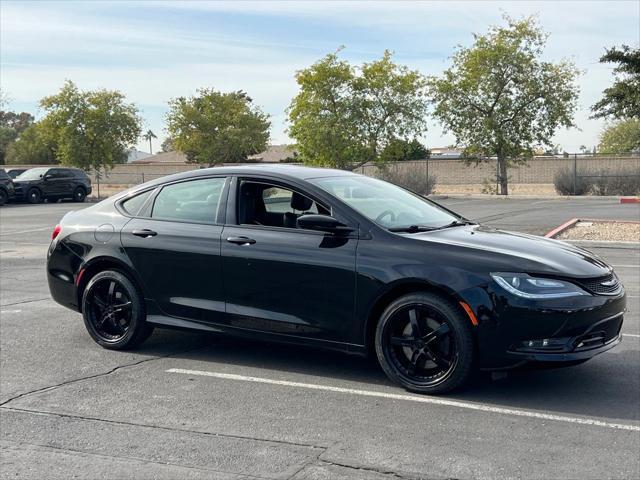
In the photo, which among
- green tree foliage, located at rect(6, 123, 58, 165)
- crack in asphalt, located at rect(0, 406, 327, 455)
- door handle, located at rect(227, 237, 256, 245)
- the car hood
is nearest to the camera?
crack in asphalt, located at rect(0, 406, 327, 455)

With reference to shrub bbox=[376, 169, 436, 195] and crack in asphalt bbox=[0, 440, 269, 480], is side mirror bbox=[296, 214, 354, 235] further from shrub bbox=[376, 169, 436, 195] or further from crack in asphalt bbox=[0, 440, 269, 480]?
shrub bbox=[376, 169, 436, 195]

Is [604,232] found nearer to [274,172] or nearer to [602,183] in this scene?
[274,172]

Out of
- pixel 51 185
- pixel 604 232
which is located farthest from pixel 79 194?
pixel 604 232

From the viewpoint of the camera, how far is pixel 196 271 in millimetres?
6387

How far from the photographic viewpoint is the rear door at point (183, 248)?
634cm

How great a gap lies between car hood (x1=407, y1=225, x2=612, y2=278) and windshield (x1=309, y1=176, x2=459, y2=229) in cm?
28

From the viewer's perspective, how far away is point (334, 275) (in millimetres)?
5766

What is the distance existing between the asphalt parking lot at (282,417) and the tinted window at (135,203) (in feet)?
4.15

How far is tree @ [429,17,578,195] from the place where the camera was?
115 feet

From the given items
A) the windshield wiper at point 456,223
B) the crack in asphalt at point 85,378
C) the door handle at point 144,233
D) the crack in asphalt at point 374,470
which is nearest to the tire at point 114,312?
the crack in asphalt at point 85,378

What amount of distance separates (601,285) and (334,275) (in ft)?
6.28

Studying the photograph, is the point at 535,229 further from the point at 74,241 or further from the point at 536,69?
the point at 536,69

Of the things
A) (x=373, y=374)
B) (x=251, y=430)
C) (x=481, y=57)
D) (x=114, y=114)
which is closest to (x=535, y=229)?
(x=373, y=374)

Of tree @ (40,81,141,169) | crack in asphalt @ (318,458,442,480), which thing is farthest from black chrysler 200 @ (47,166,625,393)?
tree @ (40,81,141,169)
